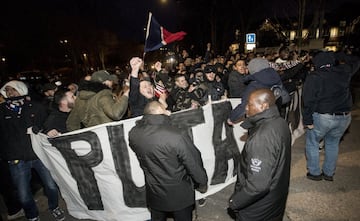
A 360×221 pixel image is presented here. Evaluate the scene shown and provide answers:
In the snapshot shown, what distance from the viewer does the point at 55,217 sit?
3.99 metres

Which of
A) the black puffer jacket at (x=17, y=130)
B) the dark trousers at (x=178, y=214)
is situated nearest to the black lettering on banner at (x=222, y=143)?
the dark trousers at (x=178, y=214)

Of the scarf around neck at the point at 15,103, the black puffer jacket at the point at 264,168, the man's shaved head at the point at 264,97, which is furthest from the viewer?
the scarf around neck at the point at 15,103

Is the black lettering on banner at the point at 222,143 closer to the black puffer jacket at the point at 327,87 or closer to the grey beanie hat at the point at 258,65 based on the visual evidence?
the grey beanie hat at the point at 258,65

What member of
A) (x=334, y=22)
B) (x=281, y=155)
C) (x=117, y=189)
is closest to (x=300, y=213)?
(x=281, y=155)

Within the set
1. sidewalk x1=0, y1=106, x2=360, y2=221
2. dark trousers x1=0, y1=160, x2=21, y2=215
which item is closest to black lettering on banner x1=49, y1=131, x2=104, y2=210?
sidewalk x1=0, y1=106, x2=360, y2=221

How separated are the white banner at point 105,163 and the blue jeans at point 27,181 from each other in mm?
155

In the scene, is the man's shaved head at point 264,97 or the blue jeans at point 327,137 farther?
the blue jeans at point 327,137

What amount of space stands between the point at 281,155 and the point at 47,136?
301 centimetres

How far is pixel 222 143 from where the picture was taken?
4211mm

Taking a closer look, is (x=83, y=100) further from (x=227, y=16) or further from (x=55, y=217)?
(x=227, y=16)

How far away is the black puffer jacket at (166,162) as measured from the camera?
2520mm

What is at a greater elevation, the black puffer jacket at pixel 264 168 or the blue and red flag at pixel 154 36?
the blue and red flag at pixel 154 36

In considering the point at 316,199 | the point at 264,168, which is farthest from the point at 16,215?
the point at 316,199

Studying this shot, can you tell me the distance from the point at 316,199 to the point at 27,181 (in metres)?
4.25
